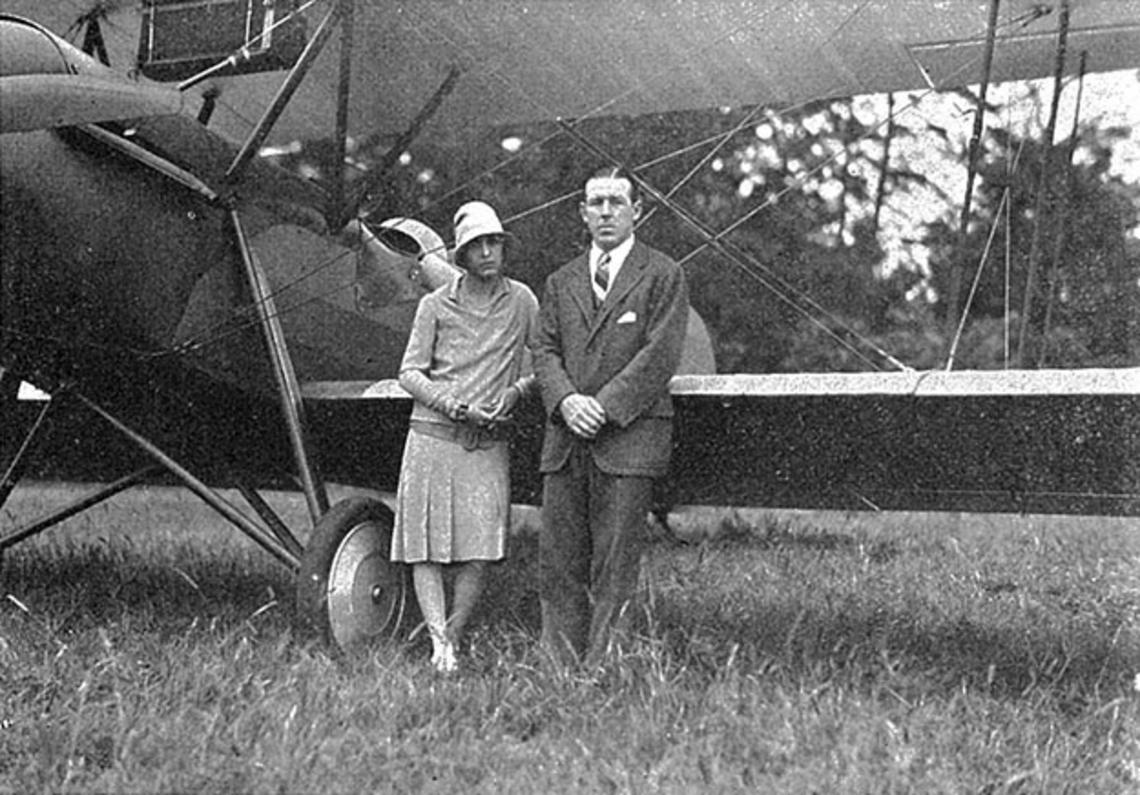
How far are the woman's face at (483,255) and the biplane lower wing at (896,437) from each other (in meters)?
0.65

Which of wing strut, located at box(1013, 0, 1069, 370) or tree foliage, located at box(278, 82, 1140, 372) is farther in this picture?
tree foliage, located at box(278, 82, 1140, 372)

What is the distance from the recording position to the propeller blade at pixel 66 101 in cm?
388

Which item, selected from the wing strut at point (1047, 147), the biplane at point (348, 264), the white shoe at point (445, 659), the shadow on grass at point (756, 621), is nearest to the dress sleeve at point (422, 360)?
the biplane at point (348, 264)

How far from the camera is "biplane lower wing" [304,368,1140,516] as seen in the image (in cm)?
390

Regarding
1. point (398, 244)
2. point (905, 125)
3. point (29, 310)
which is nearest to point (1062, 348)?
point (905, 125)

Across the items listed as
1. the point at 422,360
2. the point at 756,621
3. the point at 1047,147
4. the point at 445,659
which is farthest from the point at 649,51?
the point at 445,659

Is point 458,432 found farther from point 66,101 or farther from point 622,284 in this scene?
point 66,101

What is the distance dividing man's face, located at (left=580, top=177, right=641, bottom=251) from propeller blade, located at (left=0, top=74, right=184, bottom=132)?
152 cm

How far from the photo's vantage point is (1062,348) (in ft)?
42.7

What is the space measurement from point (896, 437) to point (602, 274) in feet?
3.72

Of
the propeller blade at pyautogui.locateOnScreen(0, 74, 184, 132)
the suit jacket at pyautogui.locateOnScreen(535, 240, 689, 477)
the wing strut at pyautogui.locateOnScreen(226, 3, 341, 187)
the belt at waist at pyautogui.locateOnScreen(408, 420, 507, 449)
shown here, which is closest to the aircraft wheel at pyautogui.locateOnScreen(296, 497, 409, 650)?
the belt at waist at pyautogui.locateOnScreen(408, 420, 507, 449)

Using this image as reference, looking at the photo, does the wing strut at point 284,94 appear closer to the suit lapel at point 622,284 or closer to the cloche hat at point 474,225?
the cloche hat at point 474,225

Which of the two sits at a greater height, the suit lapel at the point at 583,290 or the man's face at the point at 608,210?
the man's face at the point at 608,210

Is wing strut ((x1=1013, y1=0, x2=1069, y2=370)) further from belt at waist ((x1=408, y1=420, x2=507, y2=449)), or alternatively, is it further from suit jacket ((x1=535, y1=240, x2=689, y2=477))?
belt at waist ((x1=408, y1=420, x2=507, y2=449))
